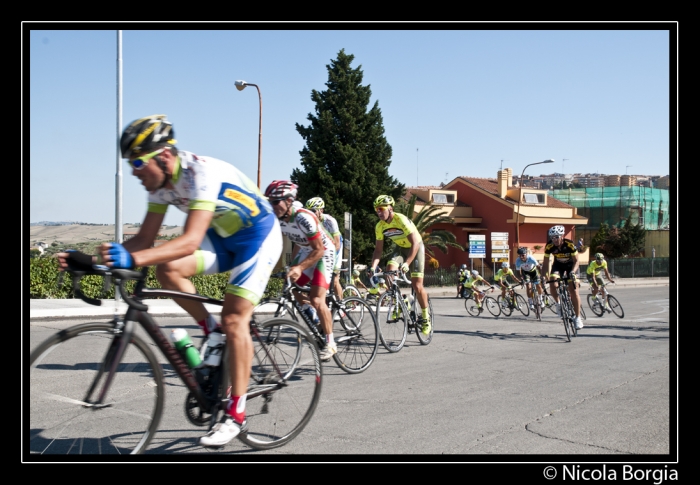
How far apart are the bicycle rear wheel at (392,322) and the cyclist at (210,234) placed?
434 cm

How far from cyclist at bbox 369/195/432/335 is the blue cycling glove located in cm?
556

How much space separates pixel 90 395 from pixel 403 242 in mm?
6132

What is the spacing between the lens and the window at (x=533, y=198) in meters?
59.2

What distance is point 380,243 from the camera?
30.8 ft

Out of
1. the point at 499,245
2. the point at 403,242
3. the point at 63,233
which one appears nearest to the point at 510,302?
the point at 403,242

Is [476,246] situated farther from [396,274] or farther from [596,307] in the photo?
[396,274]

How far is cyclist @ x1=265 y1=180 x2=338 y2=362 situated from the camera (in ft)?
20.9

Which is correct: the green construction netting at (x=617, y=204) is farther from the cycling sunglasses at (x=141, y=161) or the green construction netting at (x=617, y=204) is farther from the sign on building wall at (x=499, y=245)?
A: the cycling sunglasses at (x=141, y=161)

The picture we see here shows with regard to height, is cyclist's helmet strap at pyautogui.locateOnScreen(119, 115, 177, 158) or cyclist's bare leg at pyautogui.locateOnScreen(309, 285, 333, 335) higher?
cyclist's helmet strap at pyautogui.locateOnScreen(119, 115, 177, 158)

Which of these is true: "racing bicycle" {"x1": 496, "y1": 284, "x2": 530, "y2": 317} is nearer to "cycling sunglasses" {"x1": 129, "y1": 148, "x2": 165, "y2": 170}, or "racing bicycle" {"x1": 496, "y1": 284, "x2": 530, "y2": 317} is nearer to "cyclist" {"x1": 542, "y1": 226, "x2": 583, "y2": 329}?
"cyclist" {"x1": 542, "y1": 226, "x2": 583, "y2": 329}

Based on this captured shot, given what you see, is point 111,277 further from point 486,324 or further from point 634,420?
point 486,324

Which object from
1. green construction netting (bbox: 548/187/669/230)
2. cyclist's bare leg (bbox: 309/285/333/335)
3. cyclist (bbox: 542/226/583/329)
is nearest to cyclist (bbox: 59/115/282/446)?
cyclist's bare leg (bbox: 309/285/333/335)
